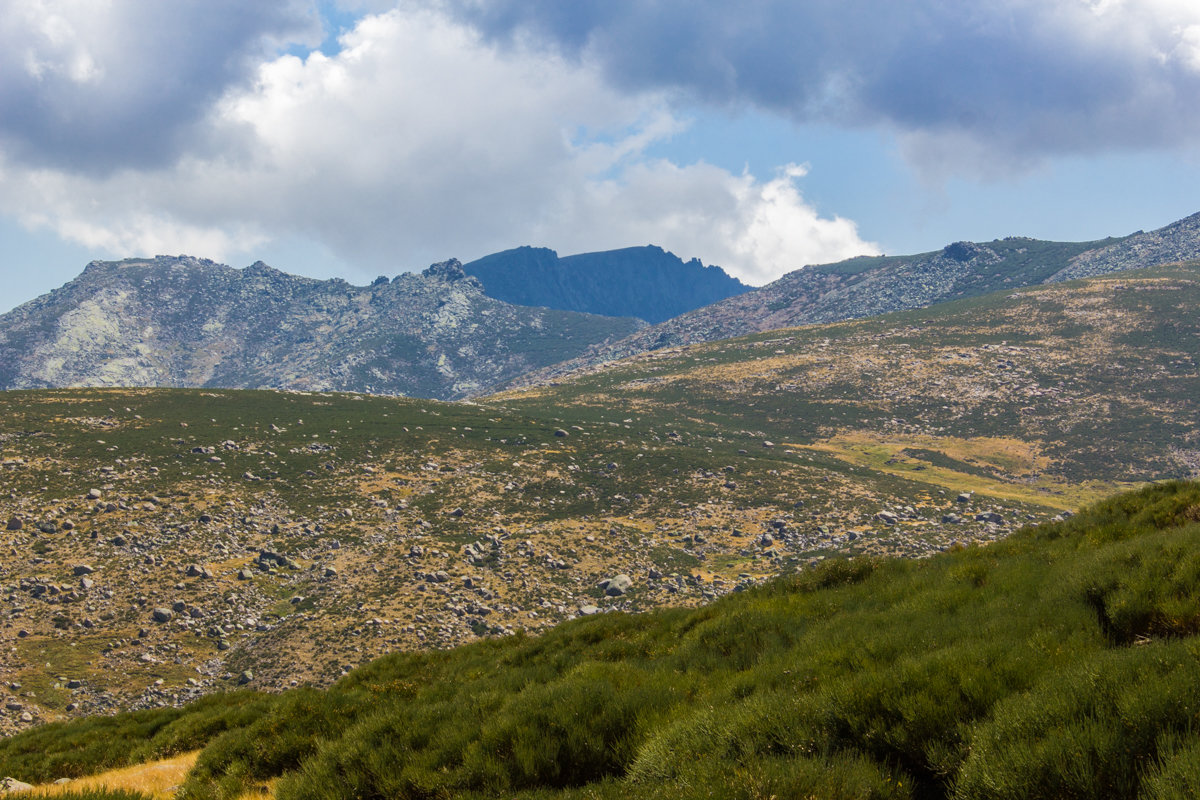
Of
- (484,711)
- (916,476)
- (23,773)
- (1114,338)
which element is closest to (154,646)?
(23,773)

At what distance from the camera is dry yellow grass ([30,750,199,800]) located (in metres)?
14.2

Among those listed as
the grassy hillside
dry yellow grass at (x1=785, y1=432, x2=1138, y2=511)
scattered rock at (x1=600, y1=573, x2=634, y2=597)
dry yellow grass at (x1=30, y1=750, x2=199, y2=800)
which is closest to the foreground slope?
scattered rock at (x1=600, y1=573, x2=634, y2=597)

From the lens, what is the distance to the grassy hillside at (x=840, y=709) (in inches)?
248

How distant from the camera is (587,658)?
18.8 metres

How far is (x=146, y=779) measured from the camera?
51.0 feet

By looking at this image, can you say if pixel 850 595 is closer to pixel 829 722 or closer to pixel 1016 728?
pixel 829 722

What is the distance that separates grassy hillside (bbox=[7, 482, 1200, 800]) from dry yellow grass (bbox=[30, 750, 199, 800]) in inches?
36.0

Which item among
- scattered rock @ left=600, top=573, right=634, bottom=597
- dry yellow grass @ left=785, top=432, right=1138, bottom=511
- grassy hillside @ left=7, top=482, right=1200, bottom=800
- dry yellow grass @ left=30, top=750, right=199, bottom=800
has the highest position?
grassy hillside @ left=7, top=482, right=1200, bottom=800

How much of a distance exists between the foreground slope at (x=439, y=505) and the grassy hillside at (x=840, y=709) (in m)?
25.1

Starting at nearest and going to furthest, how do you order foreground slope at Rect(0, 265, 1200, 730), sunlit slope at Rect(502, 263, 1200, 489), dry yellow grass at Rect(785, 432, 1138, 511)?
foreground slope at Rect(0, 265, 1200, 730) → dry yellow grass at Rect(785, 432, 1138, 511) → sunlit slope at Rect(502, 263, 1200, 489)

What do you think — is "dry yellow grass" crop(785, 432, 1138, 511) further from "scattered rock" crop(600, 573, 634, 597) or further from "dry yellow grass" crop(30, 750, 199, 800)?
"dry yellow grass" crop(30, 750, 199, 800)

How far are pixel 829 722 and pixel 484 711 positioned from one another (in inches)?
270

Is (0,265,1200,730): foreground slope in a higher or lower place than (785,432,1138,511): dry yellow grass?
higher

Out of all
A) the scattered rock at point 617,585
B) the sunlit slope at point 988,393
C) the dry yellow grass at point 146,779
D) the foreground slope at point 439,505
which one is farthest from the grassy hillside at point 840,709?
the sunlit slope at point 988,393
